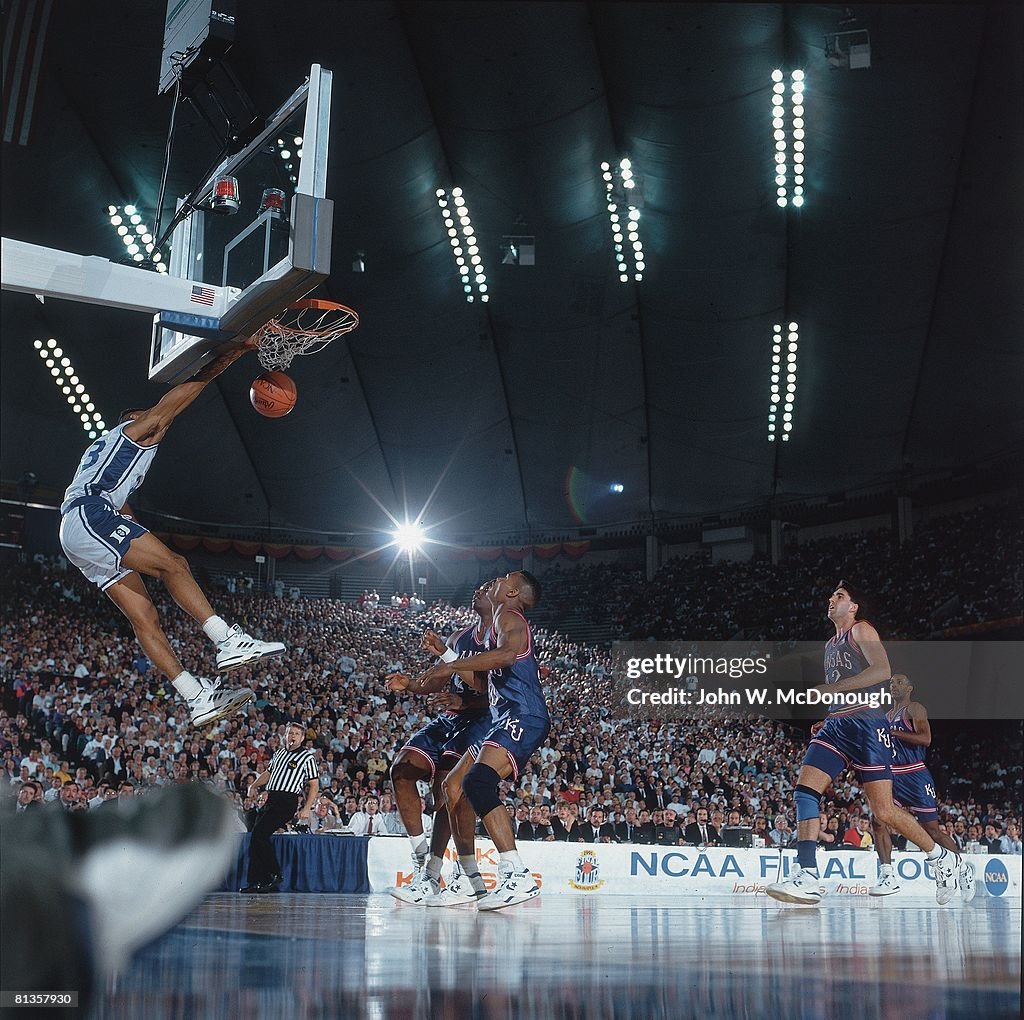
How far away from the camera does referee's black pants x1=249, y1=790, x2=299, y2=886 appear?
10.5 m

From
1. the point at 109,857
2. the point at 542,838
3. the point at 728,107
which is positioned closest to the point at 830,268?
the point at 728,107

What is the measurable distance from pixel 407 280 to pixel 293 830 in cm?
1105

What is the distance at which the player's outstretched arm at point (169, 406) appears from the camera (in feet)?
22.9

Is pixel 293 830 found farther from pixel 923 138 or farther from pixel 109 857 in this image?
pixel 923 138

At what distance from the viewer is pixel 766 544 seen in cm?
2244

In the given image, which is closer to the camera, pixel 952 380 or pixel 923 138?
pixel 923 138

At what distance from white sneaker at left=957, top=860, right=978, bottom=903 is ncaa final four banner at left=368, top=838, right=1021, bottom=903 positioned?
43 centimetres

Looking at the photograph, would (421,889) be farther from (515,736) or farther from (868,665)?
(868,665)

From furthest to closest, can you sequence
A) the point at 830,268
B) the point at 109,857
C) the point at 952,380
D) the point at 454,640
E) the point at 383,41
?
the point at 952,380 → the point at 830,268 → the point at 383,41 → the point at 454,640 → the point at 109,857

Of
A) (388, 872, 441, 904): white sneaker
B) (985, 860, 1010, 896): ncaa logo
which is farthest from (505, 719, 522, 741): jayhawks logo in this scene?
(985, 860, 1010, 896): ncaa logo

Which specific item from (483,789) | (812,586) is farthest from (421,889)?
(812,586)

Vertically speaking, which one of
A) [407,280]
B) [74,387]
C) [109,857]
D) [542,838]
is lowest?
[542,838]

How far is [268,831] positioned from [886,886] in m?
6.76

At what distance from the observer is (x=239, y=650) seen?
263 inches
